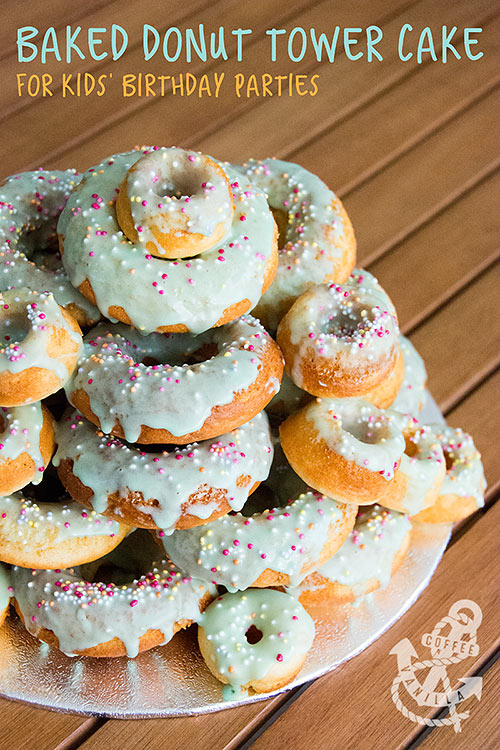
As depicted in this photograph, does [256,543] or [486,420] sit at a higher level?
[256,543]

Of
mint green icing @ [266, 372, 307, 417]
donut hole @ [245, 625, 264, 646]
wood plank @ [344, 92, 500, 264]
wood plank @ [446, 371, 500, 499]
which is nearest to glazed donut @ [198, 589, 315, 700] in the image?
donut hole @ [245, 625, 264, 646]

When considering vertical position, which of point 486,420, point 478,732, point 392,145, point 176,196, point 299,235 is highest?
point 176,196

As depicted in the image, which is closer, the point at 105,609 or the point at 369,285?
the point at 105,609

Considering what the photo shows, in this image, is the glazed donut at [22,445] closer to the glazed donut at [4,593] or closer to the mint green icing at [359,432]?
the glazed donut at [4,593]

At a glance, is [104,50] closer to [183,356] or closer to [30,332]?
[183,356]

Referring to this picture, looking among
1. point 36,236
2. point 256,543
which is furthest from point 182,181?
point 256,543

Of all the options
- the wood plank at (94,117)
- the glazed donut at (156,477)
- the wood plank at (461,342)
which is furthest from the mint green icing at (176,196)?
the wood plank at (94,117)

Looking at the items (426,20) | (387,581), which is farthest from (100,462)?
(426,20)

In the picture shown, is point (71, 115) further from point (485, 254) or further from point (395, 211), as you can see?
point (485, 254)
